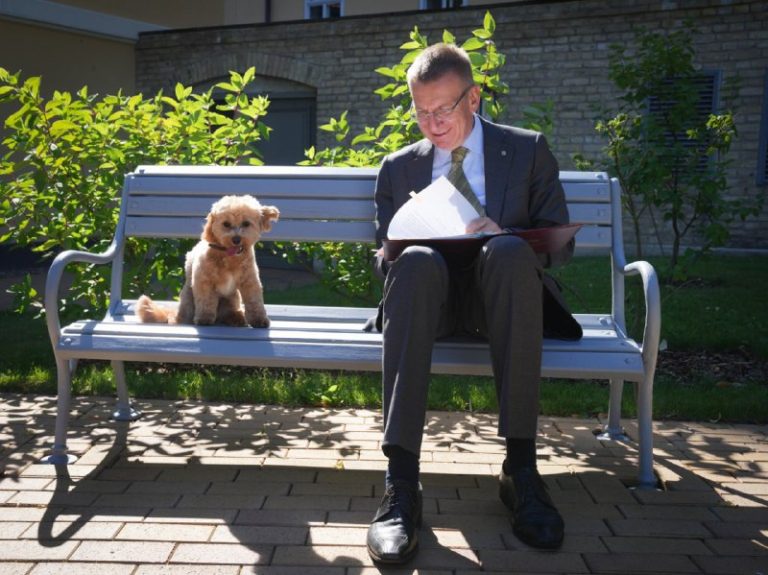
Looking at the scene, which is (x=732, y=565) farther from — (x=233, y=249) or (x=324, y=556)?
(x=233, y=249)

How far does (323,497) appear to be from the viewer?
10.4ft

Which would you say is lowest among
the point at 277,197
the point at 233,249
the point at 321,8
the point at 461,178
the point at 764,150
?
the point at 233,249

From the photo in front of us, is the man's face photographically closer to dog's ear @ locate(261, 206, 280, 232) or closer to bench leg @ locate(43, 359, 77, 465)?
dog's ear @ locate(261, 206, 280, 232)

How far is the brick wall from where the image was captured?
461 inches

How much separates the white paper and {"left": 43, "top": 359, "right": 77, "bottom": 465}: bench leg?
4.93 ft

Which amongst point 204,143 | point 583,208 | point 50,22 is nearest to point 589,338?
point 583,208

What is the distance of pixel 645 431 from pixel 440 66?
5.26 ft

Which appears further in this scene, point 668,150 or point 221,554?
point 668,150

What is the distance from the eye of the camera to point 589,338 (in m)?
3.25

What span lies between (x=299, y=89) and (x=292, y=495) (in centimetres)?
1166

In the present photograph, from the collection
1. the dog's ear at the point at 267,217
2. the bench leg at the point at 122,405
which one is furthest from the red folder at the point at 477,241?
the bench leg at the point at 122,405

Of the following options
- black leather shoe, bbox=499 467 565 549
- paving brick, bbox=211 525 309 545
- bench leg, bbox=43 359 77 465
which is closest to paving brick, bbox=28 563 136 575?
paving brick, bbox=211 525 309 545

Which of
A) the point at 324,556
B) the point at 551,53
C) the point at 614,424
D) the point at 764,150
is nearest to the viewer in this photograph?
the point at 324,556

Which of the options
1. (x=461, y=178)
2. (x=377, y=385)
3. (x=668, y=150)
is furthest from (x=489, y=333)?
(x=668, y=150)
